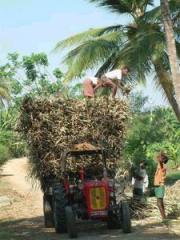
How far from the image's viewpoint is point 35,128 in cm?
1392

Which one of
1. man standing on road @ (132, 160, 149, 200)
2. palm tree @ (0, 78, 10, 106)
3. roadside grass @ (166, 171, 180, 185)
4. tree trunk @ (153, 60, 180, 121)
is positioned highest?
tree trunk @ (153, 60, 180, 121)

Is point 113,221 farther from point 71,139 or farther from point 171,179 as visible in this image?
point 171,179

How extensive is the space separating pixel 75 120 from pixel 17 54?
60499mm

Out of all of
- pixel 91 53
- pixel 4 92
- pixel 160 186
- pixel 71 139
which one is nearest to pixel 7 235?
pixel 71 139

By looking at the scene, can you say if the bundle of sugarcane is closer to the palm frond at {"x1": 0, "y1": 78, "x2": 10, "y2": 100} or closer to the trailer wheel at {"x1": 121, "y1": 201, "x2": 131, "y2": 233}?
the trailer wheel at {"x1": 121, "y1": 201, "x2": 131, "y2": 233}

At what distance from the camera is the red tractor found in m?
12.3

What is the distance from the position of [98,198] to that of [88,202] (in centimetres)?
22

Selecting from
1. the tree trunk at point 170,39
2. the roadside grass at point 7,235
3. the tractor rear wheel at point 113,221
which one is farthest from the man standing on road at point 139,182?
the roadside grass at point 7,235

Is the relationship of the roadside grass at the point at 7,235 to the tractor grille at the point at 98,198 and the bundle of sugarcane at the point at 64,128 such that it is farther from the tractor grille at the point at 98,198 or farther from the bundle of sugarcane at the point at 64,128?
the tractor grille at the point at 98,198

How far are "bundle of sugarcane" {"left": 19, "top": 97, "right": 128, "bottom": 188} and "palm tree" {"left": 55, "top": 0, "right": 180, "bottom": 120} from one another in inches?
272

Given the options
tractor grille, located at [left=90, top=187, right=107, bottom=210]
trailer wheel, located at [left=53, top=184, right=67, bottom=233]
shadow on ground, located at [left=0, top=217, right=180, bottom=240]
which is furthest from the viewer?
trailer wheel, located at [left=53, top=184, right=67, bottom=233]

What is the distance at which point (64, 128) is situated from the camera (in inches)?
549

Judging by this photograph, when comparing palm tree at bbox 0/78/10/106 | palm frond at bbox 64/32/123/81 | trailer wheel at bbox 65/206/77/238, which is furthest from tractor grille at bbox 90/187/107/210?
palm tree at bbox 0/78/10/106

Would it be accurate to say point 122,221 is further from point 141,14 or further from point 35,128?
point 141,14
